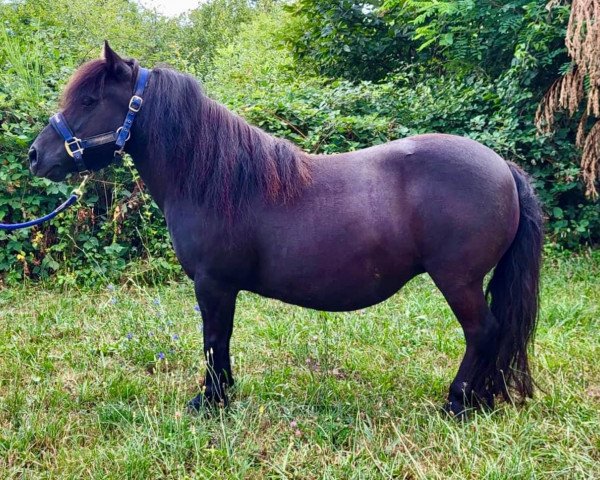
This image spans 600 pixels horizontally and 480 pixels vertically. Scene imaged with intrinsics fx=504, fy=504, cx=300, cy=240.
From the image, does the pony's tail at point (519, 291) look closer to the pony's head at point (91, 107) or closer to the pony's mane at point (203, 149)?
the pony's mane at point (203, 149)

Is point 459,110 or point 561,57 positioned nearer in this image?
point 561,57

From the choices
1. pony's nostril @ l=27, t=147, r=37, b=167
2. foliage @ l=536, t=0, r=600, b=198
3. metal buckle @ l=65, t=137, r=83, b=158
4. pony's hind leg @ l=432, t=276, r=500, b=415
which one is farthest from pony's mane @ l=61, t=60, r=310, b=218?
foliage @ l=536, t=0, r=600, b=198

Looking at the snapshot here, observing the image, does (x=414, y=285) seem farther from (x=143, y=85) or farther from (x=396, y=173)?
(x=143, y=85)

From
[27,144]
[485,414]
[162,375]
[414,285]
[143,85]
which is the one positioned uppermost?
[143,85]

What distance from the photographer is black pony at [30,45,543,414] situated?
2504mm

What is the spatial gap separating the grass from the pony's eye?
4.62ft

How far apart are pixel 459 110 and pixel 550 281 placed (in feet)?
8.89

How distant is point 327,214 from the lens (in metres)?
2.57

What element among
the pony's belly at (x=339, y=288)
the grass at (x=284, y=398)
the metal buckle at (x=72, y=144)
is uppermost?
the metal buckle at (x=72, y=144)

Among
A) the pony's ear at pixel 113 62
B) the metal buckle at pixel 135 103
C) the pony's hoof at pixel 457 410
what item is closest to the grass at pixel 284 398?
the pony's hoof at pixel 457 410

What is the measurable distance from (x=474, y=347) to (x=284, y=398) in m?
1.12

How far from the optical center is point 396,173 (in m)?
2.58

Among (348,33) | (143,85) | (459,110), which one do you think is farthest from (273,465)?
(348,33)

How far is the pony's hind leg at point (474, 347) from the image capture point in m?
2.54
